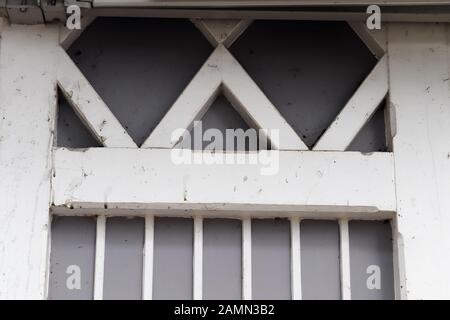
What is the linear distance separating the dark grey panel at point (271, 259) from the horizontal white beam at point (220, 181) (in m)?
0.06

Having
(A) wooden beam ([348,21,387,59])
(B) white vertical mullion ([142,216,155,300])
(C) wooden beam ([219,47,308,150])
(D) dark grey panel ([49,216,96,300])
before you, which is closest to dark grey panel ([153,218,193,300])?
(B) white vertical mullion ([142,216,155,300])

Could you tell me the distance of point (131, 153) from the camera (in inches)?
61.9

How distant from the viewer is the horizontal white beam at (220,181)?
61.0 inches

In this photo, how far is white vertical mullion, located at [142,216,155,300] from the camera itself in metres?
1.55

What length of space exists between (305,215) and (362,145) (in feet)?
0.64

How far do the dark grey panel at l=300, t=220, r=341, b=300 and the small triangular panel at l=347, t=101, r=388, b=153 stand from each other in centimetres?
17

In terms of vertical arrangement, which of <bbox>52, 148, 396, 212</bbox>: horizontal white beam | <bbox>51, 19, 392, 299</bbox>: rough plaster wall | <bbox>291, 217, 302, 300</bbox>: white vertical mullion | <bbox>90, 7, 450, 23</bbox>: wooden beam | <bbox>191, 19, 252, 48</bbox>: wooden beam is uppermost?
<bbox>90, 7, 450, 23</bbox>: wooden beam

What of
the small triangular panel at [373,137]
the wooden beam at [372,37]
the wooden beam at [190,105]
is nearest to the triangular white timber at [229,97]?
the wooden beam at [190,105]

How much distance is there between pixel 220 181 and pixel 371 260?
337mm

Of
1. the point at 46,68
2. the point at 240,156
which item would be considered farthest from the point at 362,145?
the point at 46,68

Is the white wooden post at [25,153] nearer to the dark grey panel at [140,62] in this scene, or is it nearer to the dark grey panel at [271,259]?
the dark grey panel at [140,62]

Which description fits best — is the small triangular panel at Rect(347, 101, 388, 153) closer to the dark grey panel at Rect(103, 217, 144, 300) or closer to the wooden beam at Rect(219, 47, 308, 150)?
the wooden beam at Rect(219, 47, 308, 150)
